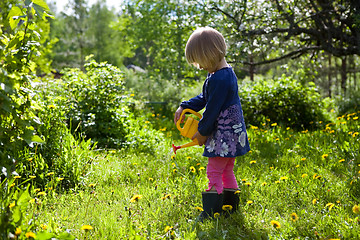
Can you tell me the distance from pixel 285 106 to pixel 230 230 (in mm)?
3802

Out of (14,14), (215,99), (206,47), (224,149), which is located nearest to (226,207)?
(224,149)

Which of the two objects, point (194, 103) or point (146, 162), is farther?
point (146, 162)

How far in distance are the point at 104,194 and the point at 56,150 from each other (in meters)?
0.71

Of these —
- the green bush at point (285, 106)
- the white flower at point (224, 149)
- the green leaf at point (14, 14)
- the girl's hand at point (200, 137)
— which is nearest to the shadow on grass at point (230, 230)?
the white flower at point (224, 149)

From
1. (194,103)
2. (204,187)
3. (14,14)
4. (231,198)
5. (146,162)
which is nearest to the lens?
(14,14)

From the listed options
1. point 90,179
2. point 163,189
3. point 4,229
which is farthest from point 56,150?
point 4,229

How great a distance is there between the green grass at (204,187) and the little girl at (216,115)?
0.85 ft

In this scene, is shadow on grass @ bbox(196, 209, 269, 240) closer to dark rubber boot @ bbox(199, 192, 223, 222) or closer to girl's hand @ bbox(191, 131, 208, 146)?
dark rubber boot @ bbox(199, 192, 223, 222)

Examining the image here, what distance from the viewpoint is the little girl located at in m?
2.04

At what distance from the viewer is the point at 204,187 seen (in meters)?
2.65

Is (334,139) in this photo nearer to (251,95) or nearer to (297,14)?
(251,95)

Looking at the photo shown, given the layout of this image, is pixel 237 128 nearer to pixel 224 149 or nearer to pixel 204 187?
pixel 224 149

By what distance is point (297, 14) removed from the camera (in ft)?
17.8

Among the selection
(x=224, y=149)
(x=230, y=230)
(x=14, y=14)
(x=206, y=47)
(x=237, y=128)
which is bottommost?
(x=230, y=230)
